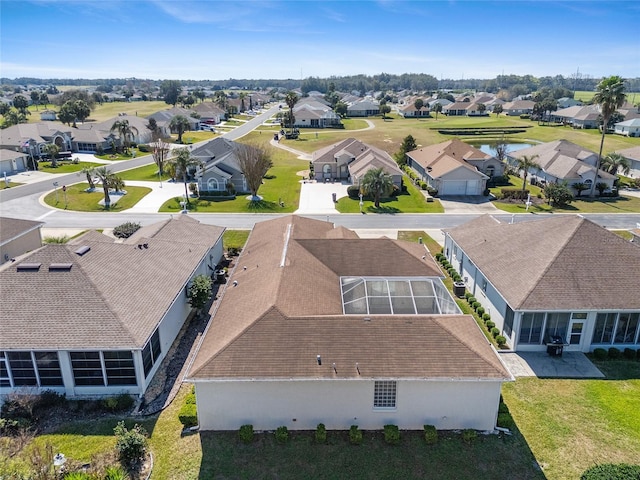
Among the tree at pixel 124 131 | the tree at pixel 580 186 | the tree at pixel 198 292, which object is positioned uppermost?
the tree at pixel 124 131

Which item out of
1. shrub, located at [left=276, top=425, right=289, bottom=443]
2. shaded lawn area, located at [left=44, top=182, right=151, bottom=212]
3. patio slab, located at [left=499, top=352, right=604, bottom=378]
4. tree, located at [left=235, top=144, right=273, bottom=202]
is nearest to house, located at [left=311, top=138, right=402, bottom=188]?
tree, located at [left=235, top=144, right=273, bottom=202]

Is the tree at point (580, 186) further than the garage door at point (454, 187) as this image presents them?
No

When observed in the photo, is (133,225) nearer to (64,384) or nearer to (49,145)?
(64,384)

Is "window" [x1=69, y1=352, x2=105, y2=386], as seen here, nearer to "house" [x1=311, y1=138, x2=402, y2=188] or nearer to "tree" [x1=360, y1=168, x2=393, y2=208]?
"tree" [x1=360, y1=168, x2=393, y2=208]

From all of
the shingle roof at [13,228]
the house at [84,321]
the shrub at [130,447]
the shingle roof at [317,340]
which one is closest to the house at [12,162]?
→ the shingle roof at [13,228]

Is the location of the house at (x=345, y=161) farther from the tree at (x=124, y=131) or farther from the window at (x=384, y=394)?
the window at (x=384, y=394)

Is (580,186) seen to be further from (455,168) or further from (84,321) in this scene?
(84,321)
